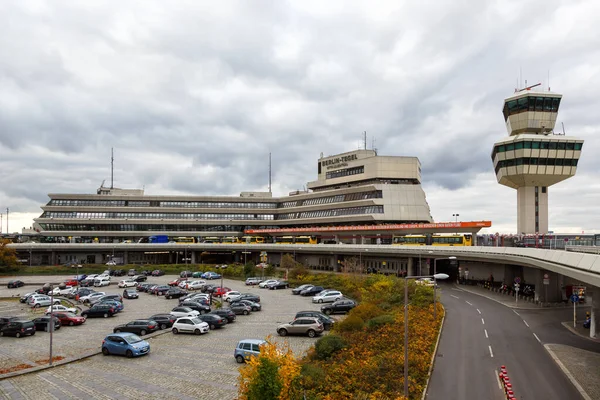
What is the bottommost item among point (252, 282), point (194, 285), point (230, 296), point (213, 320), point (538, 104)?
point (252, 282)

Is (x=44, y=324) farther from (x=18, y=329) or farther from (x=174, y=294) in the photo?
(x=174, y=294)

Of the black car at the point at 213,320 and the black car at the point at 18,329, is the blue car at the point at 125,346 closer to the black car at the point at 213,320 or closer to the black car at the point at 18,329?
the black car at the point at 213,320

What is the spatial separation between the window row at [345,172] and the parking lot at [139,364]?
2809 inches

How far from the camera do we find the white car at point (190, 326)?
38931 mm

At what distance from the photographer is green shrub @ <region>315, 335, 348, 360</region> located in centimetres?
2881

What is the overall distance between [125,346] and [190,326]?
7.98 meters

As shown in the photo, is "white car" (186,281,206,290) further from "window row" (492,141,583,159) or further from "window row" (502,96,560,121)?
"window row" (502,96,560,121)

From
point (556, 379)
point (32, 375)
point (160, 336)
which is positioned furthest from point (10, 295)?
point (556, 379)

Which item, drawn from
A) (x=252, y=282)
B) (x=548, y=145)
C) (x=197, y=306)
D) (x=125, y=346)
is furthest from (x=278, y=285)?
(x=548, y=145)

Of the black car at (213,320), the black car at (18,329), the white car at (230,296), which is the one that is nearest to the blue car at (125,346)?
the black car at (213,320)

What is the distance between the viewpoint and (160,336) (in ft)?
126

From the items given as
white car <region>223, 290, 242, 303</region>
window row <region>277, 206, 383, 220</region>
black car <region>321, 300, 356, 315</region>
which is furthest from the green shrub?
window row <region>277, 206, 383, 220</region>

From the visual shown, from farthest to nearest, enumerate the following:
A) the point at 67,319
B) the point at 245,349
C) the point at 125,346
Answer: the point at 67,319, the point at 125,346, the point at 245,349

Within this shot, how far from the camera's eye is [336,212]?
11575 cm
